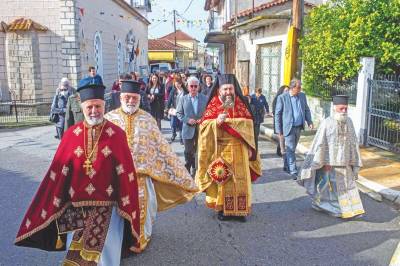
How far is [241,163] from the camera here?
18.6 ft

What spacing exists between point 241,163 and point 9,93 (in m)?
15.9

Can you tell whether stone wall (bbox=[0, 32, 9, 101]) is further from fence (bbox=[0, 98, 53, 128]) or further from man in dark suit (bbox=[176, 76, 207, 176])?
man in dark suit (bbox=[176, 76, 207, 176])

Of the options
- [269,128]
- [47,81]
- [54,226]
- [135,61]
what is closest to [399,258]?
[54,226]

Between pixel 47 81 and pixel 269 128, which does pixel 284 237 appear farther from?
pixel 47 81

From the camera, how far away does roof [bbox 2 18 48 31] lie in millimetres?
17712

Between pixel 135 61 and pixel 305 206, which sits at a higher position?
pixel 135 61

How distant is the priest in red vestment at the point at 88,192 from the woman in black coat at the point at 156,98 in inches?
344

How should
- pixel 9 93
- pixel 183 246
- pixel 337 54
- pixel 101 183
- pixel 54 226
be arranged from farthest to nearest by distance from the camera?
pixel 9 93, pixel 337 54, pixel 183 246, pixel 54 226, pixel 101 183

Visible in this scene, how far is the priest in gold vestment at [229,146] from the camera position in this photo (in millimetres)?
5578

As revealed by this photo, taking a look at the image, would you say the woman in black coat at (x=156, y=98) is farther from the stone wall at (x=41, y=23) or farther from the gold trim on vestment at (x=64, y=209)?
the gold trim on vestment at (x=64, y=209)

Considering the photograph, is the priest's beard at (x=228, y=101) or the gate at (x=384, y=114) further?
the gate at (x=384, y=114)

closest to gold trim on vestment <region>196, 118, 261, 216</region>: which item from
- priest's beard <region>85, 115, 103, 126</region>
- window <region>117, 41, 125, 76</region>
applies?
priest's beard <region>85, 115, 103, 126</region>

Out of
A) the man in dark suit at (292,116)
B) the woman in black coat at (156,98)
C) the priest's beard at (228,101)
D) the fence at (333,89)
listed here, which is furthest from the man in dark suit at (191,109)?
the fence at (333,89)

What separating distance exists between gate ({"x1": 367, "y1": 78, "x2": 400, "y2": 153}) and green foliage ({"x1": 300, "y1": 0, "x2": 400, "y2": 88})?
699mm
